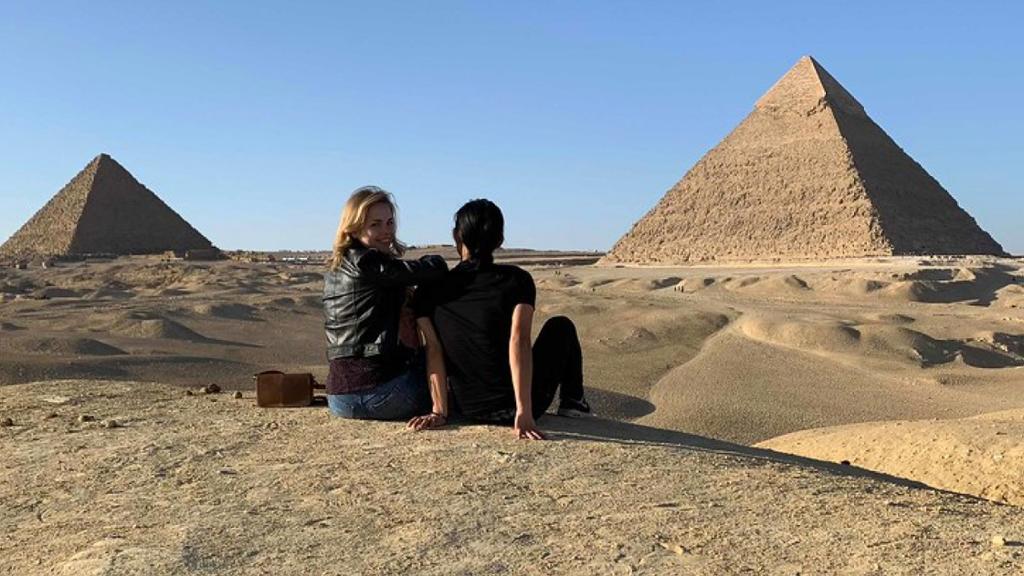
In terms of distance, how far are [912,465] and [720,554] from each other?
300 cm

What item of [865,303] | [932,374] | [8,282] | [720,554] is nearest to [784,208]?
[865,303]

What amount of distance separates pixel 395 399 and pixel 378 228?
2.23 ft

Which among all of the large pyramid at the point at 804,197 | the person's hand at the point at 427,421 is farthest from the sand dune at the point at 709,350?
the large pyramid at the point at 804,197

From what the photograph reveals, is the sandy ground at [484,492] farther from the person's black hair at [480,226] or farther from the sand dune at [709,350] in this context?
the person's black hair at [480,226]

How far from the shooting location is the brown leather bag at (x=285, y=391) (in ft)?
14.1

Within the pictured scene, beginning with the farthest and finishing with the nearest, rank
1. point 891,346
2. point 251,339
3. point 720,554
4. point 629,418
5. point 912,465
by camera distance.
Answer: point 251,339
point 891,346
point 629,418
point 912,465
point 720,554

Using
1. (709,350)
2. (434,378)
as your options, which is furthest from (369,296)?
(709,350)

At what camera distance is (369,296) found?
11.3ft

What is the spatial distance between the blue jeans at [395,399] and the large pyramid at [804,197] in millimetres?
45740

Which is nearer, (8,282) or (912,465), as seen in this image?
(912,465)

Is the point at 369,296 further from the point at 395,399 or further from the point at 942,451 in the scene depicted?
the point at 942,451

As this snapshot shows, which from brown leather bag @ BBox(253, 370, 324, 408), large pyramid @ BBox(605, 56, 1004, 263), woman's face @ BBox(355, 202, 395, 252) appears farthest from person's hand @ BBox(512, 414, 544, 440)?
large pyramid @ BBox(605, 56, 1004, 263)

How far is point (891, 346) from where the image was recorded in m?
11.3

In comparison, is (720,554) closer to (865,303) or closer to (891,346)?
Answer: (891,346)
